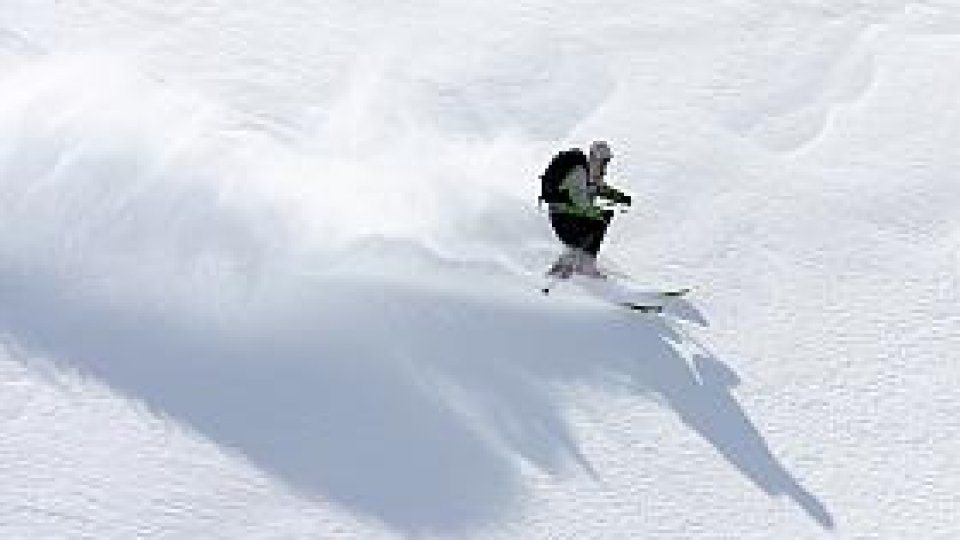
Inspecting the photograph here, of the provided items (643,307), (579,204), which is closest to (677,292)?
(643,307)

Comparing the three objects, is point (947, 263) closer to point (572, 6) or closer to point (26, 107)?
point (572, 6)

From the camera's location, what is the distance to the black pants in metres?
12.4

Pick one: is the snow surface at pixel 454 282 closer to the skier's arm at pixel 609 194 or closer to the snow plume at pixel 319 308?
the snow plume at pixel 319 308

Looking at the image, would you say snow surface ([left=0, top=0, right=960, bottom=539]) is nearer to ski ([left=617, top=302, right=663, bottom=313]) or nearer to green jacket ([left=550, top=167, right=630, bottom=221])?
ski ([left=617, top=302, right=663, bottom=313])

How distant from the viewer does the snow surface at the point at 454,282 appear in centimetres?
1067

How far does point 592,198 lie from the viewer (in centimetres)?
1247

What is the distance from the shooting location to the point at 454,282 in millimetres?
12469

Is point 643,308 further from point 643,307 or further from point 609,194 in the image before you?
point 609,194

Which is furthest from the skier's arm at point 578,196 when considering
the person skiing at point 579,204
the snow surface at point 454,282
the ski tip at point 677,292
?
the ski tip at point 677,292

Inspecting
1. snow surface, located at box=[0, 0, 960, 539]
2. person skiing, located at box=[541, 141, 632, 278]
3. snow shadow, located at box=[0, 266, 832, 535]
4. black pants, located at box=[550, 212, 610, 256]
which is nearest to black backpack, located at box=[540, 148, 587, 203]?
person skiing, located at box=[541, 141, 632, 278]

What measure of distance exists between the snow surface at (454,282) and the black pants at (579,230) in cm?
42

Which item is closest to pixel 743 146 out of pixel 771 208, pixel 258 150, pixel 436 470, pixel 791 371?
pixel 771 208

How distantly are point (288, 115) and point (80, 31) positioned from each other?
249cm

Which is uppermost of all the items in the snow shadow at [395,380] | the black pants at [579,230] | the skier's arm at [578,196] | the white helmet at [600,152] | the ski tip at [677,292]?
the white helmet at [600,152]
